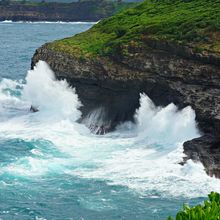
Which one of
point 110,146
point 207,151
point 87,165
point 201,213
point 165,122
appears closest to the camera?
point 201,213

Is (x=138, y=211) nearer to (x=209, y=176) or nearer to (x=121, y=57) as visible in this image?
(x=209, y=176)

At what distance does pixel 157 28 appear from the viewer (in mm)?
50594

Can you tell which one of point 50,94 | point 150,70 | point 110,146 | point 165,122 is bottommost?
point 110,146

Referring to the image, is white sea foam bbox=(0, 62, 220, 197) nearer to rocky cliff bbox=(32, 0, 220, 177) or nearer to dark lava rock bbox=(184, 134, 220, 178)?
dark lava rock bbox=(184, 134, 220, 178)

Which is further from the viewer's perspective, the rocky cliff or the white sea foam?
the rocky cliff

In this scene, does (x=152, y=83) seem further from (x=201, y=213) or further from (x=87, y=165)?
(x=201, y=213)

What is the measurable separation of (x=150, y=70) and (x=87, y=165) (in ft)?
38.3

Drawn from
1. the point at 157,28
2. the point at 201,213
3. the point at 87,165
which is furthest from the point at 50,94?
the point at 201,213

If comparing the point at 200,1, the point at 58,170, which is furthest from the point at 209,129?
the point at 200,1

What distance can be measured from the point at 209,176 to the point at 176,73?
11.8m

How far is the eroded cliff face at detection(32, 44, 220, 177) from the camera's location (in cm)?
4106

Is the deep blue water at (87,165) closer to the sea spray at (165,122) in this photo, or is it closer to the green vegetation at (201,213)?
the sea spray at (165,122)

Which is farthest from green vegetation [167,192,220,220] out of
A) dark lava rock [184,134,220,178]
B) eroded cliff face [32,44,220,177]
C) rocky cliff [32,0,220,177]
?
rocky cliff [32,0,220,177]

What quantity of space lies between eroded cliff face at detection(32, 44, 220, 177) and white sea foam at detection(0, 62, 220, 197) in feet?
2.69
